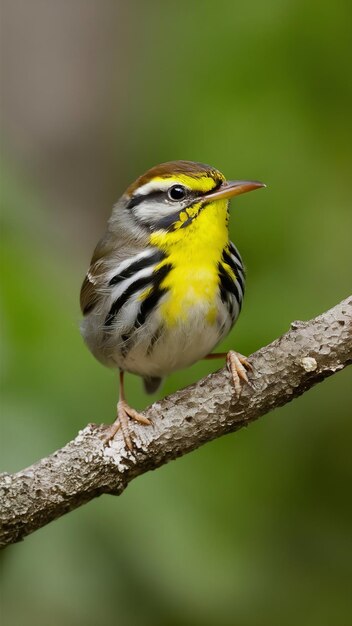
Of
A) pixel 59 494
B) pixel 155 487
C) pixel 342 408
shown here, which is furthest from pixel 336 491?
pixel 59 494

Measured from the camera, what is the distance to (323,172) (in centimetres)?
413

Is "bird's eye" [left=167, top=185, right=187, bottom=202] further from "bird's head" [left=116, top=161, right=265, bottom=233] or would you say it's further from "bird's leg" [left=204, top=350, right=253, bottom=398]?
"bird's leg" [left=204, top=350, right=253, bottom=398]

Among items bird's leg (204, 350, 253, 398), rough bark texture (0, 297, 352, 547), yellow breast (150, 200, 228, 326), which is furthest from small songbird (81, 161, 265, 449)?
bird's leg (204, 350, 253, 398)

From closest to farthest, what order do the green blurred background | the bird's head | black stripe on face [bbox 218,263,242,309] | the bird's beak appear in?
the bird's beak < the bird's head < black stripe on face [bbox 218,263,242,309] < the green blurred background

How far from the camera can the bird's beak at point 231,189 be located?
3100mm

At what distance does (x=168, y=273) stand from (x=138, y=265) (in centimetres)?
13

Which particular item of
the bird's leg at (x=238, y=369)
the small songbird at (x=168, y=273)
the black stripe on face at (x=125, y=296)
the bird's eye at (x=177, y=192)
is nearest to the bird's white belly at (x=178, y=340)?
the small songbird at (x=168, y=273)

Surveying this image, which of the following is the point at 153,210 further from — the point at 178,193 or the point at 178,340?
the point at 178,340

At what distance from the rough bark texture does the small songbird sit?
0.58ft

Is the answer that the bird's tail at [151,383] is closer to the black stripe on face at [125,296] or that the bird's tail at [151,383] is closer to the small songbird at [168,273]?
the small songbird at [168,273]

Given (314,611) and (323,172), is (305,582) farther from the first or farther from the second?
(323,172)

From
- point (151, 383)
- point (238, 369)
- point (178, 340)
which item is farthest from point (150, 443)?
point (151, 383)

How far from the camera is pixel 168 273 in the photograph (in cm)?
328

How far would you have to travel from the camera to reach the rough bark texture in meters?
2.79
